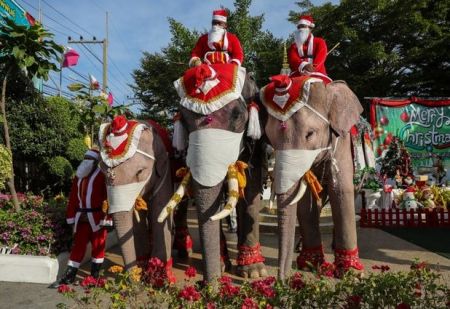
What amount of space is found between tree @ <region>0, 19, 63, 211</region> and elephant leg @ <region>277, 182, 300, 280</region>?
4.86 m

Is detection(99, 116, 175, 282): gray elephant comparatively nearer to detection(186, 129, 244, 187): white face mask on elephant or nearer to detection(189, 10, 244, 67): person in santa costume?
detection(186, 129, 244, 187): white face mask on elephant

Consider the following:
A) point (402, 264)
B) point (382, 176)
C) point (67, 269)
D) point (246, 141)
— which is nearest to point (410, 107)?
point (382, 176)

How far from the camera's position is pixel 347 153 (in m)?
5.36

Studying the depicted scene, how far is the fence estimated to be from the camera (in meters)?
9.73

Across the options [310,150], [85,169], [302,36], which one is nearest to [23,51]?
[85,169]

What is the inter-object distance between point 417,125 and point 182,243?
13.7 metres

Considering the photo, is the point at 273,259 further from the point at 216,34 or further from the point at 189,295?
the point at 189,295

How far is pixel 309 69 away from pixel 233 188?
6.98 ft

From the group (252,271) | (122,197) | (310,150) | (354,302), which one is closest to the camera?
(354,302)

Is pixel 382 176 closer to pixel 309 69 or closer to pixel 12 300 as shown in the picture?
pixel 309 69

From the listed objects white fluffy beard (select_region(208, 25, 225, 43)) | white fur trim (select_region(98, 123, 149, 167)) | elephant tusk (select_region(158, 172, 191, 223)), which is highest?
white fluffy beard (select_region(208, 25, 225, 43))

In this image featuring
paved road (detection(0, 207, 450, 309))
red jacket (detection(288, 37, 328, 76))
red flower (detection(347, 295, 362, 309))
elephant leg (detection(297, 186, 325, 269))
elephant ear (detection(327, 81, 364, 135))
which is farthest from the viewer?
red jacket (detection(288, 37, 328, 76))

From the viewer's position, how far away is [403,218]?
9.80 m

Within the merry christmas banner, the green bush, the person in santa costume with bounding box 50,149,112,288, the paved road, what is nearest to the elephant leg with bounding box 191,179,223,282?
the paved road
